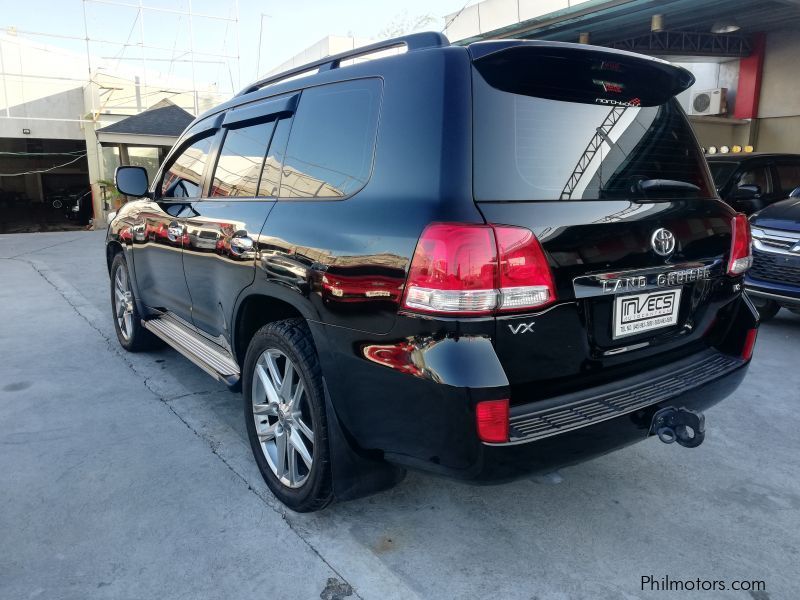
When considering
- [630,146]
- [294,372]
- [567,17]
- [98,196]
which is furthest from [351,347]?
[98,196]

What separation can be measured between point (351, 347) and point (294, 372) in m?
0.52

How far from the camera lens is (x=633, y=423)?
85.1 inches

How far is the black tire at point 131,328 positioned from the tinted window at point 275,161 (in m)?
2.22

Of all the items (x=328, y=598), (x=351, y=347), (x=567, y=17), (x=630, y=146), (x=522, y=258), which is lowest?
(x=328, y=598)

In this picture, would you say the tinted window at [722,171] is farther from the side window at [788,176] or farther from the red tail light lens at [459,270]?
the red tail light lens at [459,270]

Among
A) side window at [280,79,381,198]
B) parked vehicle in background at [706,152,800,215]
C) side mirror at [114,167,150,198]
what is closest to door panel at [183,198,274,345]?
side window at [280,79,381,198]

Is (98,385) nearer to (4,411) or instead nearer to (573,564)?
(4,411)

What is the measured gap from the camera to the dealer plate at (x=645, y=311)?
2.20 m

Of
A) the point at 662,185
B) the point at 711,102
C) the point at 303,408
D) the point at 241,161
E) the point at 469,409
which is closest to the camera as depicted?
the point at 469,409

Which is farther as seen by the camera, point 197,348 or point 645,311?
point 197,348

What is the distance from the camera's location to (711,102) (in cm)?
1456

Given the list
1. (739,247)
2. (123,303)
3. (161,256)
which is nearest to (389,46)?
(739,247)

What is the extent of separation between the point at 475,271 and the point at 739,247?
4.95 feet

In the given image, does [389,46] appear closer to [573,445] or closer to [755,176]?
[573,445]
